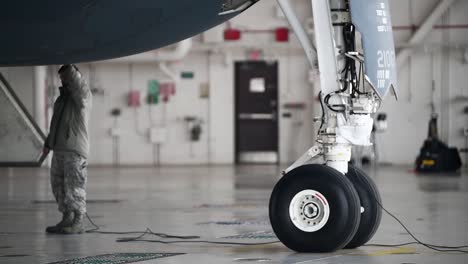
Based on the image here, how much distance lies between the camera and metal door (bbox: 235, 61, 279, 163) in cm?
2609

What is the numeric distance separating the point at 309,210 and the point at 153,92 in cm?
1925

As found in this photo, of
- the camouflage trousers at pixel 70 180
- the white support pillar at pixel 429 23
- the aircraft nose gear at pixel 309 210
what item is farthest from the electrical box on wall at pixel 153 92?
the aircraft nose gear at pixel 309 210

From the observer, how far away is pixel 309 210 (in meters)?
7.23

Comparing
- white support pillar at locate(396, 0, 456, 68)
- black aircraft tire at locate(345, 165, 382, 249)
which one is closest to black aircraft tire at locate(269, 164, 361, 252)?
black aircraft tire at locate(345, 165, 382, 249)

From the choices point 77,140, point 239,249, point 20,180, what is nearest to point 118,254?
point 239,249

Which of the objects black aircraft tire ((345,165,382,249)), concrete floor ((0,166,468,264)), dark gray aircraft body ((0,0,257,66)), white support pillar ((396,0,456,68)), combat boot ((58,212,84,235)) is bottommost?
concrete floor ((0,166,468,264))

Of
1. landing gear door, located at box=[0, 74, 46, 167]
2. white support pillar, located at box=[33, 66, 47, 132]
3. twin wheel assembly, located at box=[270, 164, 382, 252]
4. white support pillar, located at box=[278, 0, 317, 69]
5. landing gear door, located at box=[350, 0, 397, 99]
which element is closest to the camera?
twin wheel assembly, located at box=[270, 164, 382, 252]

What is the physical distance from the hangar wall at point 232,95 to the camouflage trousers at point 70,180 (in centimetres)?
Answer: 1595

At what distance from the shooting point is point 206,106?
26344 millimetres

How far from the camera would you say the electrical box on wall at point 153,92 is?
2616 centimetres

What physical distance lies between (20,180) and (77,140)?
10.2m

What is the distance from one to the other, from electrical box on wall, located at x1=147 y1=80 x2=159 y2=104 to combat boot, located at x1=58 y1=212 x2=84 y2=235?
1643 centimetres

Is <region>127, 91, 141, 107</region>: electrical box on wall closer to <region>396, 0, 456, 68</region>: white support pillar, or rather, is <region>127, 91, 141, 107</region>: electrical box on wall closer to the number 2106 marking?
<region>396, 0, 456, 68</region>: white support pillar

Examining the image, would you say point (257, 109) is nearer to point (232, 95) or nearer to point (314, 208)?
point (232, 95)
